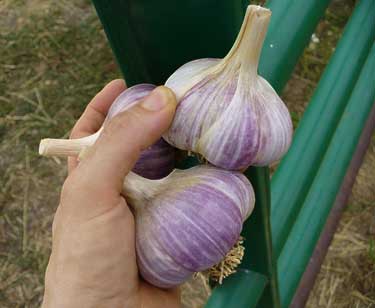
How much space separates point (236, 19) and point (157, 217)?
17 centimetres

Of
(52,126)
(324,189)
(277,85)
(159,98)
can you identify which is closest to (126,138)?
(159,98)

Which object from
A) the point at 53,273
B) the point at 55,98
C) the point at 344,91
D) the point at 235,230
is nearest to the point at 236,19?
the point at 235,230

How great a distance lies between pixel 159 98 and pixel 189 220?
3.9 inches

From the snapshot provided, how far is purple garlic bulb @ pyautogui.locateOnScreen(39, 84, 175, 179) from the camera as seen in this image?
505mm

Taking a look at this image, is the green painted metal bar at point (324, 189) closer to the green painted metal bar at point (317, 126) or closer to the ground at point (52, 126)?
the green painted metal bar at point (317, 126)

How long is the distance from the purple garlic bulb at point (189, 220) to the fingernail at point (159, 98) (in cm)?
7

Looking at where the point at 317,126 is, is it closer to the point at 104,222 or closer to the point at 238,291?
the point at 238,291

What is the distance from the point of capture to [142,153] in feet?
1.71

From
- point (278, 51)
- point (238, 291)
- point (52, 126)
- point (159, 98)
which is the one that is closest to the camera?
point (159, 98)

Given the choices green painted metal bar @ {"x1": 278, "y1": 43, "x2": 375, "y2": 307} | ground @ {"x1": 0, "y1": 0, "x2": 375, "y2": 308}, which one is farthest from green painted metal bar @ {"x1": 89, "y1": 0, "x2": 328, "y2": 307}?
ground @ {"x1": 0, "y1": 0, "x2": 375, "y2": 308}

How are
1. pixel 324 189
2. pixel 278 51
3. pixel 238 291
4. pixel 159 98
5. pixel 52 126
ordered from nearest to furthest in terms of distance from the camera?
pixel 159 98
pixel 278 51
pixel 238 291
pixel 324 189
pixel 52 126

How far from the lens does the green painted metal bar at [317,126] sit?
33.6 inches

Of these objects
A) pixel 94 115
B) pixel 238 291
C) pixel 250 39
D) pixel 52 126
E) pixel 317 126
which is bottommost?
pixel 52 126

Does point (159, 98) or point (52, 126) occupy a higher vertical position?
point (159, 98)
